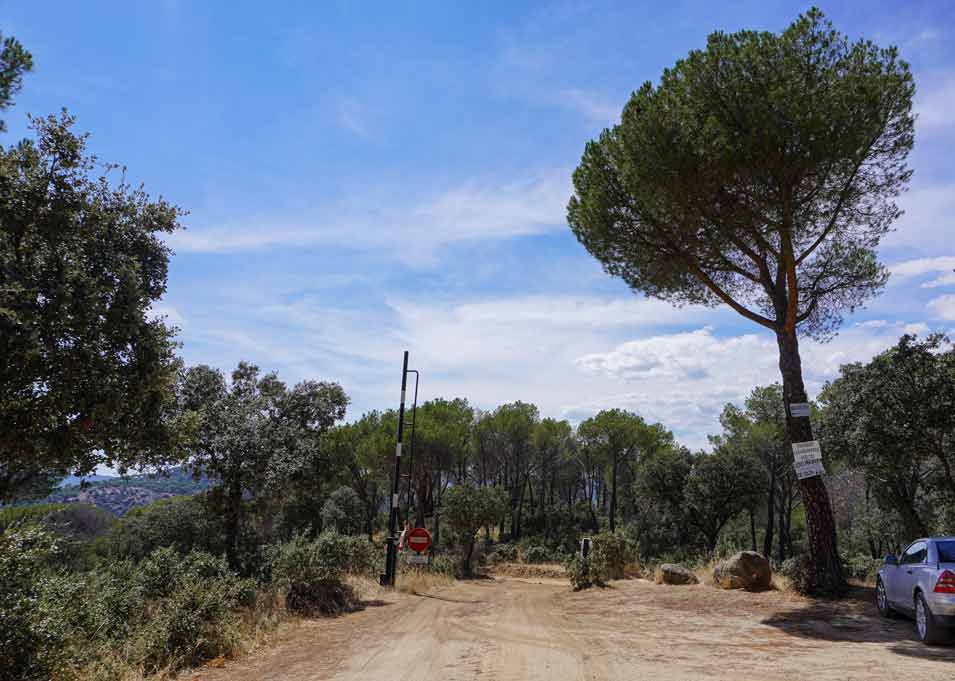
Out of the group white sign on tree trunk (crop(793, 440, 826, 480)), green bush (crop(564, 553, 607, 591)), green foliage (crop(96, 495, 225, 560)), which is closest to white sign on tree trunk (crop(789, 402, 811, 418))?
white sign on tree trunk (crop(793, 440, 826, 480))

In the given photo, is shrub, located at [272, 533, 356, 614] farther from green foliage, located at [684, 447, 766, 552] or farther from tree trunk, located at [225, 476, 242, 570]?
green foliage, located at [684, 447, 766, 552]

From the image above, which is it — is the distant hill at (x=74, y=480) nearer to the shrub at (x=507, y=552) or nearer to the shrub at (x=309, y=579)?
the shrub at (x=309, y=579)

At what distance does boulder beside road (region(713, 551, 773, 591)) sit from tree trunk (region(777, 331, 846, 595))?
1.47 m

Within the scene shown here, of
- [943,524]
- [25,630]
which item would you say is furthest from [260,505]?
[943,524]

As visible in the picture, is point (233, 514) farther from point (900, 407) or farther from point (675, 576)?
point (900, 407)

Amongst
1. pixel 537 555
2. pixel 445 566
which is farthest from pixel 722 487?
pixel 445 566

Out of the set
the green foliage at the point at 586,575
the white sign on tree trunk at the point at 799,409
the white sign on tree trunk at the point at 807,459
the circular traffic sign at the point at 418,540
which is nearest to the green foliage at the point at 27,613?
the circular traffic sign at the point at 418,540

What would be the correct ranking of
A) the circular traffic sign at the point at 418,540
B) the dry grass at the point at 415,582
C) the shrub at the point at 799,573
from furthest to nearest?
the dry grass at the point at 415,582, the circular traffic sign at the point at 418,540, the shrub at the point at 799,573

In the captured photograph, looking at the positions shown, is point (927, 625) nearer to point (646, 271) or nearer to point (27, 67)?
point (646, 271)

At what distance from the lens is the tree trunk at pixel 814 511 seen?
11.7 metres

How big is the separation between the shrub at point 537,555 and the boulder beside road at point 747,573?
25.6 metres

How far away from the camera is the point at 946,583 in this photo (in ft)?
24.6

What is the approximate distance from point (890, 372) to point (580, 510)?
4066 cm

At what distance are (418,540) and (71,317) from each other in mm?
11749
